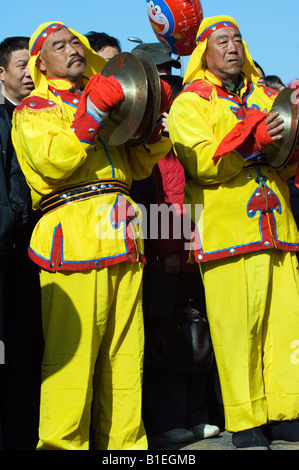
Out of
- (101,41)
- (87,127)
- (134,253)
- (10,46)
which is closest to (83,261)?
(134,253)

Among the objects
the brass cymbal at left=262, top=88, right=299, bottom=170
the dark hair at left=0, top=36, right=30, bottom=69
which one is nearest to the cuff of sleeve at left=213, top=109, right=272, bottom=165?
the brass cymbal at left=262, top=88, right=299, bottom=170

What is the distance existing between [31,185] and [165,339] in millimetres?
1228

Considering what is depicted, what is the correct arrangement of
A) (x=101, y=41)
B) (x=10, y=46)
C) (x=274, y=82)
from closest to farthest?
(x=10, y=46) < (x=101, y=41) < (x=274, y=82)

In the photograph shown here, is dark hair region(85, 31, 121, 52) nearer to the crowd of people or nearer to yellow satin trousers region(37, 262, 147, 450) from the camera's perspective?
A: the crowd of people

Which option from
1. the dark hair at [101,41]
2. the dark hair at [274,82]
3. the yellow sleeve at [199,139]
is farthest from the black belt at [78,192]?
the dark hair at [274,82]

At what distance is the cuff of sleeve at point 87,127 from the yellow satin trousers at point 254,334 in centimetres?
105

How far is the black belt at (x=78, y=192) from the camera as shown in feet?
11.3

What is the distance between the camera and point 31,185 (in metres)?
3.49

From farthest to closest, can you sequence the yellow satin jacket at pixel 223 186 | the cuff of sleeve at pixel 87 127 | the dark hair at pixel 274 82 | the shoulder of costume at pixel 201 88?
the dark hair at pixel 274 82 → the shoulder of costume at pixel 201 88 → the yellow satin jacket at pixel 223 186 → the cuff of sleeve at pixel 87 127

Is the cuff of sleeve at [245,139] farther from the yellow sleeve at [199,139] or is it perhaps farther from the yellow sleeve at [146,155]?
the yellow sleeve at [146,155]

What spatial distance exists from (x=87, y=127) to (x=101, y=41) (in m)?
2.02

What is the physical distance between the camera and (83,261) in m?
3.35

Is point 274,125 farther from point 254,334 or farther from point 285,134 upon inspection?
point 254,334

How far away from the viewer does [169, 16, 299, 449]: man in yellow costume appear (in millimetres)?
3732
